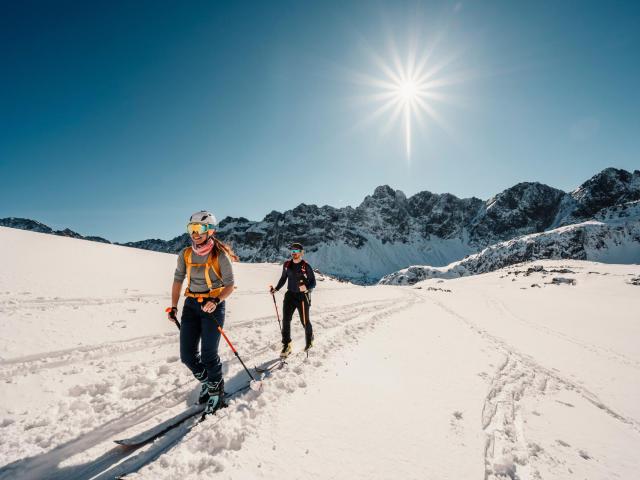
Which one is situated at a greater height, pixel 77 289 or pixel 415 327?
pixel 77 289

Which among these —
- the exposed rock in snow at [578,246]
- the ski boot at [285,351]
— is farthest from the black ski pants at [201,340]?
the exposed rock in snow at [578,246]

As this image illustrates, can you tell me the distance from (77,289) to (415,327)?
51.8ft

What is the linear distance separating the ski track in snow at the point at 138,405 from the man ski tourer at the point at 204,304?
60 centimetres

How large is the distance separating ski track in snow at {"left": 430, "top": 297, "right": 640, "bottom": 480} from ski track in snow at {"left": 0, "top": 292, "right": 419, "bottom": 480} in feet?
10.9

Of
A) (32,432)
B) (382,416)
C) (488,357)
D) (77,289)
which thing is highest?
(77,289)

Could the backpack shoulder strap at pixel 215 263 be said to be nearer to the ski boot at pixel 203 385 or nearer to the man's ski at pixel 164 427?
the ski boot at pixel 203 385

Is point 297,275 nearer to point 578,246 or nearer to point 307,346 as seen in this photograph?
point 307,346

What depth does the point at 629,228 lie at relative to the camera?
153875mm

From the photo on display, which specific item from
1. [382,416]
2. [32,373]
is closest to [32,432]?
[32,373]

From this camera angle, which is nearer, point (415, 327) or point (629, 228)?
point (415, 327)

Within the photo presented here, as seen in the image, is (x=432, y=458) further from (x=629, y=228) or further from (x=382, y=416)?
(x=629, y=228)

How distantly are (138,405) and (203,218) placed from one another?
10.8 feet

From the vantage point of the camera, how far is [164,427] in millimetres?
4254

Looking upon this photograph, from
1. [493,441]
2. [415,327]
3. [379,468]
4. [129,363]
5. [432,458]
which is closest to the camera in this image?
[379,468]
